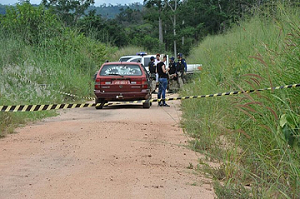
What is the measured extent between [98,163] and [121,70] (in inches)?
424

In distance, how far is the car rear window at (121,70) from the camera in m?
18.9

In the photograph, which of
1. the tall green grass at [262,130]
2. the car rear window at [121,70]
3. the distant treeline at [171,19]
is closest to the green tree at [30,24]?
the car rear window at [121,70]

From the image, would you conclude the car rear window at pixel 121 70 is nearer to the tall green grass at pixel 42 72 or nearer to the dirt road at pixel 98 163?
the tall green grass at pixel 42 72

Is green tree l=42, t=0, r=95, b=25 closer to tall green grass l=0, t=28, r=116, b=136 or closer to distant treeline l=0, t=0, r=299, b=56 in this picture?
distant treeline l=0, t=0, r=299, b=56

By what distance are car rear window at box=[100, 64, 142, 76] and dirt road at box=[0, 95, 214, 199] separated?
519cm

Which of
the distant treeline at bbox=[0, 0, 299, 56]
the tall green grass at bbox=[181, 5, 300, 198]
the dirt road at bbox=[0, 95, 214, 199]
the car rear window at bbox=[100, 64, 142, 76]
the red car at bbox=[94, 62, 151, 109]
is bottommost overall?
the distant treeline at bbox=[0, 0, 299, 56]

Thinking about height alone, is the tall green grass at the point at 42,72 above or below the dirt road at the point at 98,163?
below

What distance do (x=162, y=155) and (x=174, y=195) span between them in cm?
276

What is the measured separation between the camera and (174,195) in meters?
6.45

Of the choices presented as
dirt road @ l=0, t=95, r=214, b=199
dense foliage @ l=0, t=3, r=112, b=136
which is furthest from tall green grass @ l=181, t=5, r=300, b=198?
dense foliage @ l=0, t=3, r=112, b=136

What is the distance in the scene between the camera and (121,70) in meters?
19.0

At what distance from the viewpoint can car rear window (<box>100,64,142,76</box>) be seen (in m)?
18.9

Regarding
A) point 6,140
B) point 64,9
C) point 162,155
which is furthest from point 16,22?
point 64,9

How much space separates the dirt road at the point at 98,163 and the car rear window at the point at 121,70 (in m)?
5.19
